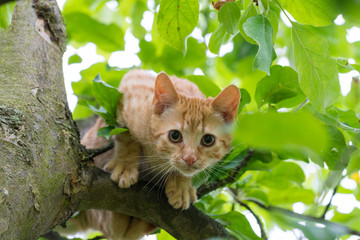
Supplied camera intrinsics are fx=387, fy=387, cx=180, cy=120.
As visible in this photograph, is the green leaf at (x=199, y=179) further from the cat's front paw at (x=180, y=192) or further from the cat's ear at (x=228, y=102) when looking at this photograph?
the cat's ear at (x=228, y=102)

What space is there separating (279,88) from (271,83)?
0.05 m

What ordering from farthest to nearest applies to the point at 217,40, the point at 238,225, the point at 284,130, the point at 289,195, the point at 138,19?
1. the point at 138,19
2. the point at 289,195
3. the point at 238,225
4. the point at 217,40
5. the point at 284,130

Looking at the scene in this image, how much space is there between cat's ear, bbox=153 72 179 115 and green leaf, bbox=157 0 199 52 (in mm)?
647

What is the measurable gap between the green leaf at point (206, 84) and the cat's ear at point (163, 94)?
12 centimetres

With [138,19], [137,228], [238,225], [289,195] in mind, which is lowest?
[137,228]

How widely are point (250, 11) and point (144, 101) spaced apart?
108 centimetres

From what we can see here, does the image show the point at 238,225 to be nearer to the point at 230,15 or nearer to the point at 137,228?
the point at 137,228

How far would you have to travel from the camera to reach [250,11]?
1.39m

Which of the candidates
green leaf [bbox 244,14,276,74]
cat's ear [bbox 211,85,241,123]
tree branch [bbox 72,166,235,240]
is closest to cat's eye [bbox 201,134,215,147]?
cat's ear [bbox 211,85,241,123]

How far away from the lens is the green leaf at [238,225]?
1816mm

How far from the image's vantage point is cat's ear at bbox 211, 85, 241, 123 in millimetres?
1945

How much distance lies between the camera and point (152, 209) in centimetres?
175

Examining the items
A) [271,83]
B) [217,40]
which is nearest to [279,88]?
[271,83]

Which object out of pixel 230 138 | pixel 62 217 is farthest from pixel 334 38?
pixel 62 217
